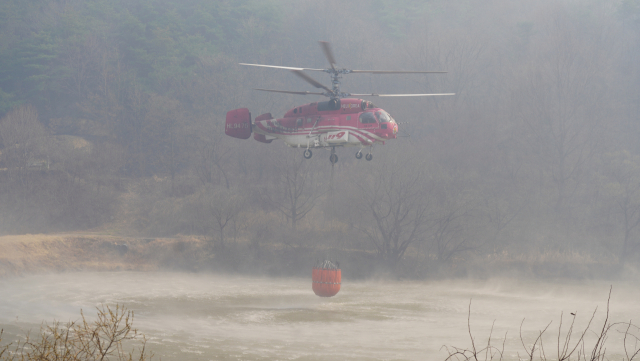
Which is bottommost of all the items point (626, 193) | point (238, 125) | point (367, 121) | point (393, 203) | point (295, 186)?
point (393, 203)

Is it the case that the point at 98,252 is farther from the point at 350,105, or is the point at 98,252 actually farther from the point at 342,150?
the point at 350,105

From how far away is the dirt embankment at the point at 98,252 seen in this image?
122 feet

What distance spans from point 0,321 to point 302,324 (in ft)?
42.1

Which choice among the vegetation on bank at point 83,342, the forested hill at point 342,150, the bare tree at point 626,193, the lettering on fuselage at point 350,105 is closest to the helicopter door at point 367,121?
the lettering on fuselage at point 350,105

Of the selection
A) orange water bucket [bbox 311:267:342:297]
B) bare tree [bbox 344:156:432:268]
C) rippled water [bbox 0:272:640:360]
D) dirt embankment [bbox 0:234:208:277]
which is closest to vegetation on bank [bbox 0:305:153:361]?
rippled water [bbox 0:272:640:360]

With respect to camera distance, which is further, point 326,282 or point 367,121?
point 326,282

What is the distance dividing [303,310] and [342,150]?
27216 millimetres

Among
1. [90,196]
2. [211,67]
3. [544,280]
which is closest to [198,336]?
[544,280]

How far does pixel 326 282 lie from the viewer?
72.7ft

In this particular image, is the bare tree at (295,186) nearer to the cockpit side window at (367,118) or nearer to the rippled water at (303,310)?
the rippled water at (303,310)

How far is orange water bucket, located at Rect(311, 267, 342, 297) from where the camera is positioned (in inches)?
870

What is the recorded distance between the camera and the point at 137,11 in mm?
76375

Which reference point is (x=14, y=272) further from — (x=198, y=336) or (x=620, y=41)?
(x=620, y=41)

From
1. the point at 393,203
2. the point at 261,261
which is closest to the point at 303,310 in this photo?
the point at 261,261
